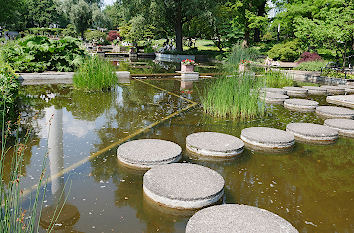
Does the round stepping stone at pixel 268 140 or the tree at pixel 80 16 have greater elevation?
the tree at pixel 80 16

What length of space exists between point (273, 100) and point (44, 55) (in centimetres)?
901

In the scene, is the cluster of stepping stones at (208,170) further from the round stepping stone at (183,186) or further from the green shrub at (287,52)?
the green shrub at (287,52)

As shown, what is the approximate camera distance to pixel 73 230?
8.43 feet

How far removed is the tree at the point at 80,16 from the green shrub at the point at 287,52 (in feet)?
96.0

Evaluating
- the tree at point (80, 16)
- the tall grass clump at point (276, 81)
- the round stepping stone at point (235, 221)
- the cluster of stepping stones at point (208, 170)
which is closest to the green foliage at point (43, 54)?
the tall grass clump at point (276, 81)

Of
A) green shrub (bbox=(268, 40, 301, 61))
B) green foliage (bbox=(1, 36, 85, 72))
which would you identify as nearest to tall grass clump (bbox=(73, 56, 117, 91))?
green foliage (bbox=(1, 36, 85, 72))

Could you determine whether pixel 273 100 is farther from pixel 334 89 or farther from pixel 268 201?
pixel 268 201

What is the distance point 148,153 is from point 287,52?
70.7 feet

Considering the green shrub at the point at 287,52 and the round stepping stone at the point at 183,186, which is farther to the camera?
the green shrub at the point at 287,52

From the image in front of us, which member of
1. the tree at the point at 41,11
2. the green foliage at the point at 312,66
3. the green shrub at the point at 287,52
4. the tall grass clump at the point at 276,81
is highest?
the tree at the point at 41,11

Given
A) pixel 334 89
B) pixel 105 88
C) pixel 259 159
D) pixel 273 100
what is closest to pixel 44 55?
pixel 105 88

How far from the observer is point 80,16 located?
1618 inches

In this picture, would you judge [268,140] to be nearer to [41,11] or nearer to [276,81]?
[276,81]

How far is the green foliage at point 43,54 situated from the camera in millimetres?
10680
